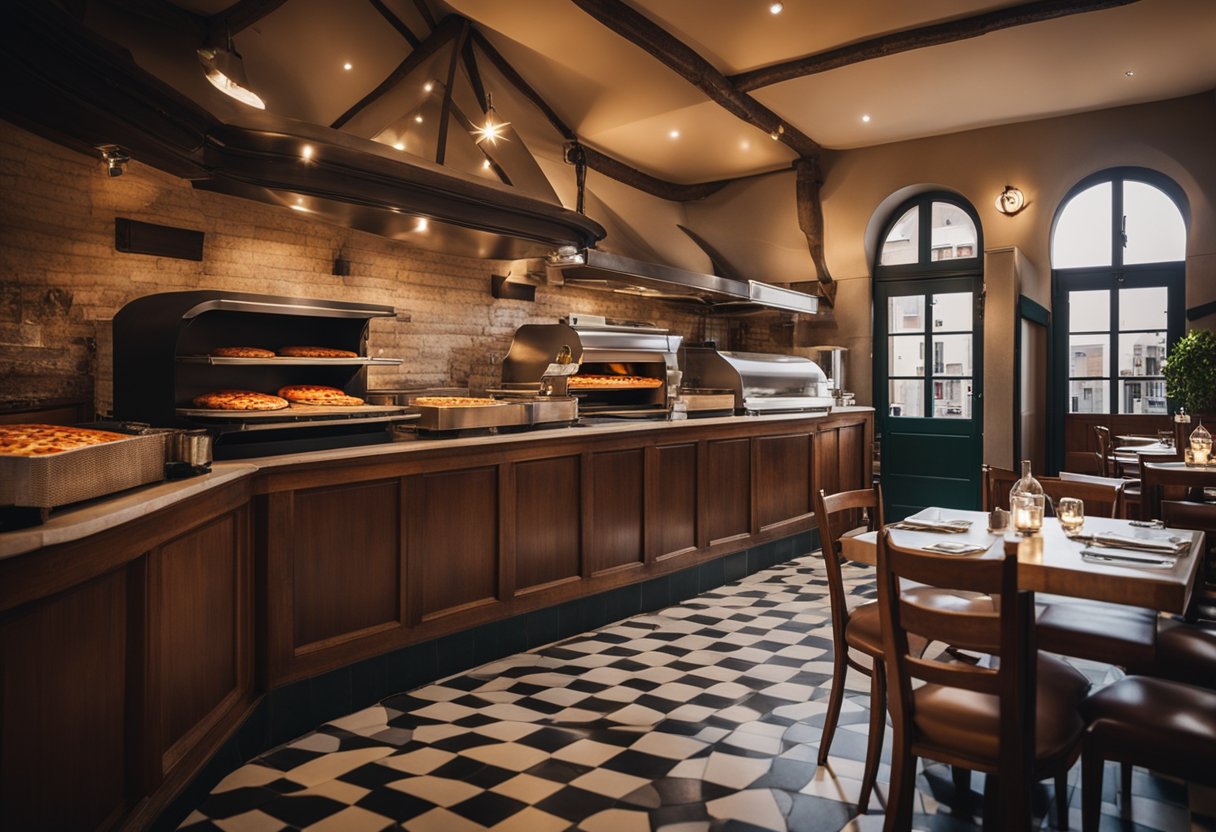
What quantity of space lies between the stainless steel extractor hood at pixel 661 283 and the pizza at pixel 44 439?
3.52 meters

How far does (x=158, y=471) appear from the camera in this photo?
2.59m

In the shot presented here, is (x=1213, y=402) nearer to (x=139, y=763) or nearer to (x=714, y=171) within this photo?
(x=714, y=171)

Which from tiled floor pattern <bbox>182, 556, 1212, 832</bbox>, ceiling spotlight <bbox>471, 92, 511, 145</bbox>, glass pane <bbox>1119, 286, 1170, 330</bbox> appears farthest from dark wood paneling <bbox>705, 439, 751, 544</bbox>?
glass pane <bbox>1119, 286, 1170, 330</bbox>

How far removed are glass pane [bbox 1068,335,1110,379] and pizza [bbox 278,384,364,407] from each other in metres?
7.68

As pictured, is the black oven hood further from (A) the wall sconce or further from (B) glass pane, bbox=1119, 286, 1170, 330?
(B) glass pane, bbox=1119, 286, 1170, 330

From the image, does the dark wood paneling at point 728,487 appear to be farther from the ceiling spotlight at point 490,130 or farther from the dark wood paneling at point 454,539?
the ceiling spotlight at point 490,130

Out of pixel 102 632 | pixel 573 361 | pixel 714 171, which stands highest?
pixel 714 171

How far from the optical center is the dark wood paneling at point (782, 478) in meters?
6.52

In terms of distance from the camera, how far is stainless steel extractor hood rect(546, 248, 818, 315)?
5.84 metres

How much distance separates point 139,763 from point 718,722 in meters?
2.19

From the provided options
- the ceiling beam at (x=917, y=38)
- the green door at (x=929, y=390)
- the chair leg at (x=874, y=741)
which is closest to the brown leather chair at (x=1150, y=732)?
the chair leg at (x=874, y=741)

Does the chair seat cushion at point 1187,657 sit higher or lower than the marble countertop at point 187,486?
lower

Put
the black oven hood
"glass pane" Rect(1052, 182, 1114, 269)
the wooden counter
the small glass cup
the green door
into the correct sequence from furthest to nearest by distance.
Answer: the green door
"glass pane" Rect(1052, 182, 1114, 269)
the small glass cup
the black oven hood
the wooden counter

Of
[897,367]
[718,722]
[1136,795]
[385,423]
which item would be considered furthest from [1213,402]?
[385,423]
